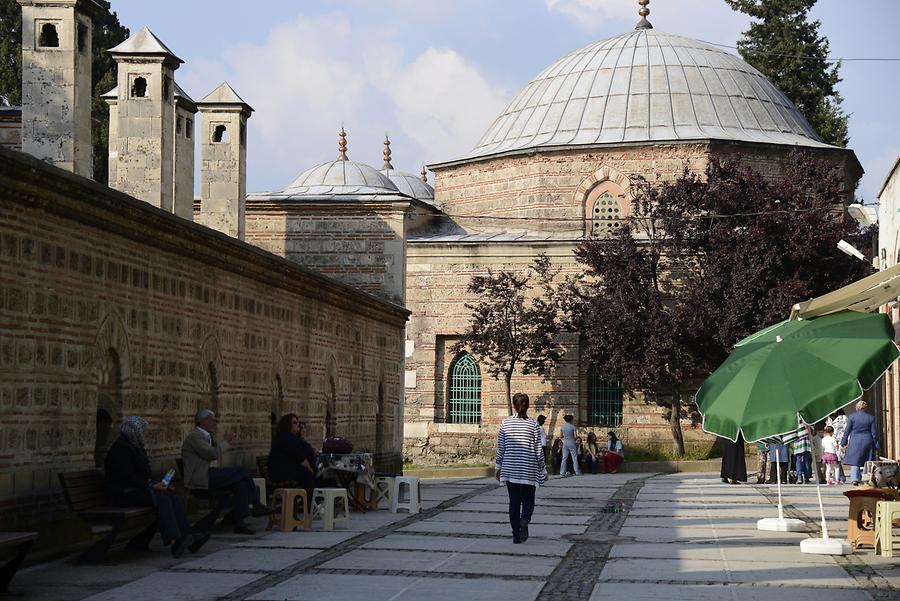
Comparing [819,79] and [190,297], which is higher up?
[819,79]

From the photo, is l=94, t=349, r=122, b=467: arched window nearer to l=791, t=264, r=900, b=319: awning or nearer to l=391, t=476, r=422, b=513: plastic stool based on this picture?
l=391, t=476, r=422, b=513: plastic stool

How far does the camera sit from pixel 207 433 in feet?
37.0

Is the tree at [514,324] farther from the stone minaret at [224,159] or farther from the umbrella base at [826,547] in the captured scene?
the umbrella base at [826,547]

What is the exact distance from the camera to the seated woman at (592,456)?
27.6 metres

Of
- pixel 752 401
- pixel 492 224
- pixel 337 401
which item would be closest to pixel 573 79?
pixel 492 224

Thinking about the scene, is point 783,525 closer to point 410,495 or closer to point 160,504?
point 410,495

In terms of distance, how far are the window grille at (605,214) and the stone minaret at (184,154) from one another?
14.2 m

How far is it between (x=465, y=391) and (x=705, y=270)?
6.37m

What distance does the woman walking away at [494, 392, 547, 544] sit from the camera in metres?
11.6

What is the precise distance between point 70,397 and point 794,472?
14.7 m

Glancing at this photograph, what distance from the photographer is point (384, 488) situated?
14781mm

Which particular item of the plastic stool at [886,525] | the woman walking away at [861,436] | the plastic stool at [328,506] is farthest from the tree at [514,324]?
the plastic stool at [886,525]

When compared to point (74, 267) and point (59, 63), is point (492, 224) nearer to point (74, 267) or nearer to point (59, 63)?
point (59, 63)

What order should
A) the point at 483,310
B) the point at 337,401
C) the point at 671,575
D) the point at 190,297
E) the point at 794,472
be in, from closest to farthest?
the point at 671,575
the point at 190,297
the point at 337,401
the point at 794,472
the point at 483,310
